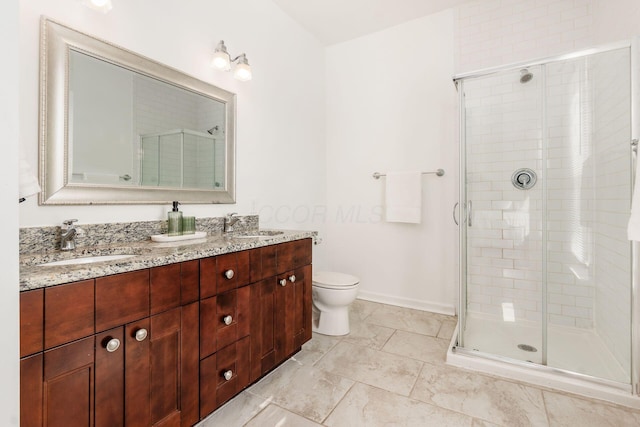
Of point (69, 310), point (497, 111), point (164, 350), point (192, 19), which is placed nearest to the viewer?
point (69, 310)

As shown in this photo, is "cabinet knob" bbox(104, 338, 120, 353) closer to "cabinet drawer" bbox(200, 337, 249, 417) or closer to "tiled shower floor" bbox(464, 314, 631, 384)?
"cabinet drawer" bbox(200, 337, 249, 417)

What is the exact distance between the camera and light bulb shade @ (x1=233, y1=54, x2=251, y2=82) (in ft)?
6.85

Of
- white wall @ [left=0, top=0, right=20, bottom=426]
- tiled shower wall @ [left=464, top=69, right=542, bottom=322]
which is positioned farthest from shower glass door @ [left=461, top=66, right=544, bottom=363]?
white wall @ [left=0, top=0, right=20, bottom=426]

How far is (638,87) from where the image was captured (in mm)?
1603

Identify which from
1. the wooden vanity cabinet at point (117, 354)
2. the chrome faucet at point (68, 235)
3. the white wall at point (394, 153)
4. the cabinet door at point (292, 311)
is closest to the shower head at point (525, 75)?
the white wall at point (394, 153)

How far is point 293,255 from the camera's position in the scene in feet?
6.23

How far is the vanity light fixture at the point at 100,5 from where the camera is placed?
4.47 ft

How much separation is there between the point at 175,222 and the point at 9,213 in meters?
1.04

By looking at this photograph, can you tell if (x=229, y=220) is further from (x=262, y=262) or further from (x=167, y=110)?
(x=167, y=110)

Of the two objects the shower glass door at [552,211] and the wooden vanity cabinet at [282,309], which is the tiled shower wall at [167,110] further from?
the shower glass door at [552,211]

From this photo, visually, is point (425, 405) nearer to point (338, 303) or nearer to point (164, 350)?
point (338, 303)

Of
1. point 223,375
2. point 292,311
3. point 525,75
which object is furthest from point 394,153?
point 223,375

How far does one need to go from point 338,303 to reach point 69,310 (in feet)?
5.57

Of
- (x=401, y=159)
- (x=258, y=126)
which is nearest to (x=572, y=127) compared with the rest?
(x=401, y=159)
